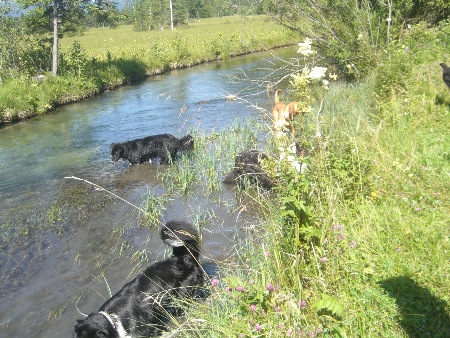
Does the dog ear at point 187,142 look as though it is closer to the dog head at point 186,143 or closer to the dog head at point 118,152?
the dog head at point 186,143

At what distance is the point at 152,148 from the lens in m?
9.02

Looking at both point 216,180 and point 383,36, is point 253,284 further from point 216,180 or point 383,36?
point 383,36

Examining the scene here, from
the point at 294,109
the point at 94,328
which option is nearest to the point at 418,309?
the point at 94,328

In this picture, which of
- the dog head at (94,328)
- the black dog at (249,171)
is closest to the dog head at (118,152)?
the black dog at (249,171)

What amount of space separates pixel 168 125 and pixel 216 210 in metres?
5.71

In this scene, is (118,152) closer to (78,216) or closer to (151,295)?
(78,216)

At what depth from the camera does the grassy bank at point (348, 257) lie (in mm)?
2666

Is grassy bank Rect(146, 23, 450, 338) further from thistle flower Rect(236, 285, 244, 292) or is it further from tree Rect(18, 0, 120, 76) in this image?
tree Rect(18, 0, 120, 76)

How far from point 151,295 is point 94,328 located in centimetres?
64

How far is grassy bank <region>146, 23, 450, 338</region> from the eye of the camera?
8.75 feet

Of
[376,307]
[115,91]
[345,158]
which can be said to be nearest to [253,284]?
[376,307]

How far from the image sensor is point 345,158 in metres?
4.46

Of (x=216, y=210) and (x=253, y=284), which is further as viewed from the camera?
(x=216, y=210)

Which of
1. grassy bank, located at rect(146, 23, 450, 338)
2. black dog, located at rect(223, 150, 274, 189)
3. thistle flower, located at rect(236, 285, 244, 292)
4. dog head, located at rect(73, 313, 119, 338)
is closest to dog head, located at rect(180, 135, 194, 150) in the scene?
black dog, located at rect(223, 150, 274, 189)
